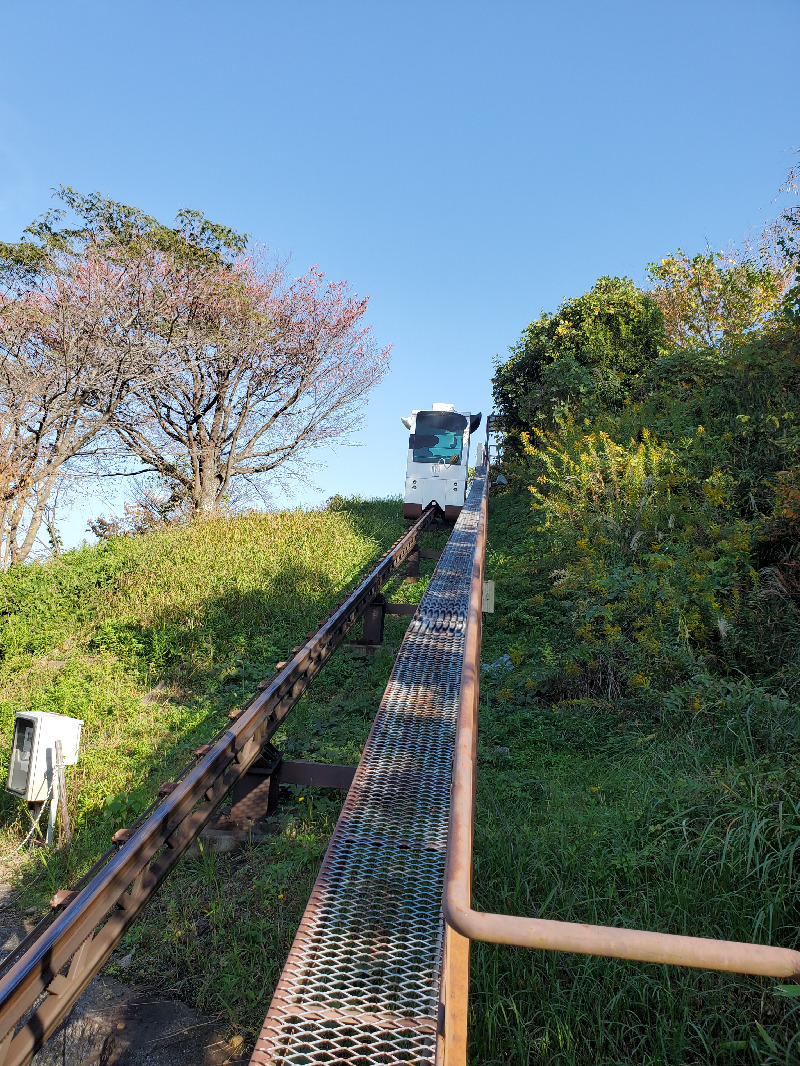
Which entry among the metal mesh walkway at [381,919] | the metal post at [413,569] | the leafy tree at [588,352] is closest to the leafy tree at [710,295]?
the leafy tree at [588,352]

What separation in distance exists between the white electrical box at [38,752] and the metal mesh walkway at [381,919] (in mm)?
2504

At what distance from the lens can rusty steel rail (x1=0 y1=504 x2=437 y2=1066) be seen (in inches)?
106

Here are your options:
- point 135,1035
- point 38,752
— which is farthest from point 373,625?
point 135,1035

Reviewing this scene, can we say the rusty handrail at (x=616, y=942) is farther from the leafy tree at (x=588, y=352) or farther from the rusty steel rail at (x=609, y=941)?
the leafy tree at (x=588, y=352)

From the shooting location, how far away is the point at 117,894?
3.27m

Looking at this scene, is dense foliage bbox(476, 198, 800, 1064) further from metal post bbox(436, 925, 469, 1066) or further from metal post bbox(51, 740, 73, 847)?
metal post bbox(51, 740, 73, 847)

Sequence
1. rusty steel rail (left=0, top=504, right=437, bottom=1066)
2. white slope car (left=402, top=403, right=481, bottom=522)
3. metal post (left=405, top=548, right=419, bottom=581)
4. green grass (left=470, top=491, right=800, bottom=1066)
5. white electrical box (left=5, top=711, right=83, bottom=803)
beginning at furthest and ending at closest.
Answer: white slope car (left=402, top=403, right=481, bottom=522)
metal post (left=405, top=548, right=419, bottom=581)
white electrical box (left=5, top=711, right=83, bottom=803)
green grass (left=470, top=491, right=800, bottom=1066)
rusty steel rail (left=0, top=504, right=437, bottom=1066)

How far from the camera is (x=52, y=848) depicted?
17.8 ft

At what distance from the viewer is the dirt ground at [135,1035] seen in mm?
3369

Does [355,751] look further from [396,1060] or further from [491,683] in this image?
[396,1060]

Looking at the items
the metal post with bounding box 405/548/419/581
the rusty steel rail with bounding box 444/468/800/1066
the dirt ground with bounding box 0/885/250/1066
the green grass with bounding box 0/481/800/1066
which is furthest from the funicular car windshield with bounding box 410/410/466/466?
the rusty steel rail with bounding box 444/468/800/1066

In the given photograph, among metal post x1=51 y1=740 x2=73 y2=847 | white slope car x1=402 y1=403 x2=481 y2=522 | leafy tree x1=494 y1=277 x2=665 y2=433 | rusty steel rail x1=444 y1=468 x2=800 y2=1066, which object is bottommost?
metal post x1=51 y1=740 x2=73 y2=847

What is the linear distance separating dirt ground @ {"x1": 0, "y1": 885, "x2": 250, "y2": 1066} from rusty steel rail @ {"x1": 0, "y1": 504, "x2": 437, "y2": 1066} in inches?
10.1

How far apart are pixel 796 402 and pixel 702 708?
19.1ft
